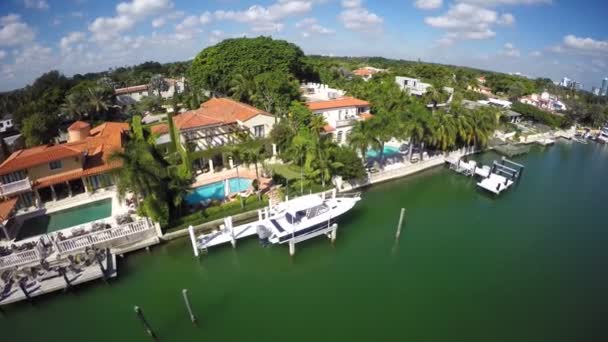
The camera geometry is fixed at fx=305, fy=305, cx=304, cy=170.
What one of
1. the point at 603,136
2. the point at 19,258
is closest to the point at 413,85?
the point at 603,136

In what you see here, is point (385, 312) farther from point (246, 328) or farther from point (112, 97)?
point (112, 97)

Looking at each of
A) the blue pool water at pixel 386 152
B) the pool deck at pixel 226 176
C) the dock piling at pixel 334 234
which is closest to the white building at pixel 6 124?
the pool deck at pixel 226 176

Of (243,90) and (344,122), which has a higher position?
(243,90)

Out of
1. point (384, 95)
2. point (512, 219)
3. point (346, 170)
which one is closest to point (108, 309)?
point (346, 170)

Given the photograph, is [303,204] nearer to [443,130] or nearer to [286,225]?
[286,225]

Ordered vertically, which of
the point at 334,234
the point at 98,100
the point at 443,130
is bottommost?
the point at 334,234
